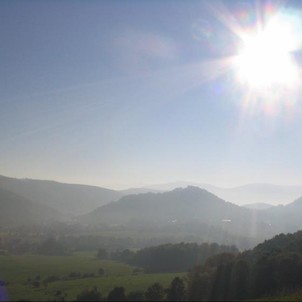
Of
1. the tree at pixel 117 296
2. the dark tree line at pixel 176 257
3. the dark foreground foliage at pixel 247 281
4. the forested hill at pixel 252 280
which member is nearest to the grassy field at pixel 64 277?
the dark tree line at pixel 176 257

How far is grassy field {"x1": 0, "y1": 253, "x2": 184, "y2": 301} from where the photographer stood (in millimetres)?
77000

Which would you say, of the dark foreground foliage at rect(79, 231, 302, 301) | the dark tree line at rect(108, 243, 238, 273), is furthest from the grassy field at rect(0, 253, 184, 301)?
the dark foreground foliage at rect(79, 231, 302, 301)

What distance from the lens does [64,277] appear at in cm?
9931

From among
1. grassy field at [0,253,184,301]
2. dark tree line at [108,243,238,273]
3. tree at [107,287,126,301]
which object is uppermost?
dark tree line at [108,243,238,273]

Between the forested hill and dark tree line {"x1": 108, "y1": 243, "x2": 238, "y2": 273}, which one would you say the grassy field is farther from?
the forested hill

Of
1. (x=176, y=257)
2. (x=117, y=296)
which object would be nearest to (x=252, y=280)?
(x=117, y=296)

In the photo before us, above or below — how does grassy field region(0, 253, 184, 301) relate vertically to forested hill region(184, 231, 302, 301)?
below

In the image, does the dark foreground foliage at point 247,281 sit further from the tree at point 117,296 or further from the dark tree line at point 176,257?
the dark tree line at point 176,257

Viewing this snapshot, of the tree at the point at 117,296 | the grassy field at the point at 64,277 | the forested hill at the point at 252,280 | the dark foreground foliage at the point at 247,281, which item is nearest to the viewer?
the tree at the point at 117,296

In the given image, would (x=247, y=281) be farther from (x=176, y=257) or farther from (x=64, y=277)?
(x=176, y=257)

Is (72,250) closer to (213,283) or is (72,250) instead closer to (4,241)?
(4,241)

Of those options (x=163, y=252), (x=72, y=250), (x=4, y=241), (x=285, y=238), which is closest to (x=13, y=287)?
(x=163, y=252)

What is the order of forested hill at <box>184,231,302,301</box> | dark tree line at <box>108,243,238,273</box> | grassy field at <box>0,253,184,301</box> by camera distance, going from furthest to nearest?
dark tree line at <box>108,243,238,273</box> < grassy field at <box>0,253,184,301</box> < forested hill at <box>184,231,302,301</box>

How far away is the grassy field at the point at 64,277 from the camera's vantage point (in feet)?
253
